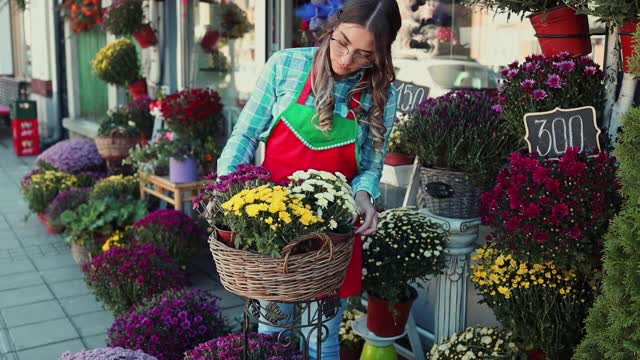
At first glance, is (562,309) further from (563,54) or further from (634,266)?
(563,54)

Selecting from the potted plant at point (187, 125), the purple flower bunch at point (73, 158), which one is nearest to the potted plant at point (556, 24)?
the potted plant at point (187, 125)

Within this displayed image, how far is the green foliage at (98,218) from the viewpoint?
531 centimetres

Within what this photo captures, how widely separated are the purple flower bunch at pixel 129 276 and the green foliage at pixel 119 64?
3.30 metres

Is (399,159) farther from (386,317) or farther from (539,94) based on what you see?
(539,94)

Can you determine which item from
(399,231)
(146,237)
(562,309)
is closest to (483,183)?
(399,231)

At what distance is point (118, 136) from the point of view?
6.59 metres

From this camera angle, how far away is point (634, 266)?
1.91 m

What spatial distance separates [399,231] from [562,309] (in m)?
0.79

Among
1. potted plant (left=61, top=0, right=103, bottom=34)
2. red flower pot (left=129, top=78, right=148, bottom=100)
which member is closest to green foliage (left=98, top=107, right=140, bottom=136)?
red flower pot (left=129, top=78, right=148, bottom=100)

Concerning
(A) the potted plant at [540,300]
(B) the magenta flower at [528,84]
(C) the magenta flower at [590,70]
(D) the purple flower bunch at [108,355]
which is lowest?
(D) the purple flower bunch at [108,355]

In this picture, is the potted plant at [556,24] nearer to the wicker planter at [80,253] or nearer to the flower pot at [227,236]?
the flower pot at [227,236]

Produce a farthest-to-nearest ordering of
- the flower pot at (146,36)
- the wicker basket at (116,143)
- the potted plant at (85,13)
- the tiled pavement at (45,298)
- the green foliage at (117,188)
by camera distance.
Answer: the potted plant at (85,13) < the flower pot at (146,36) < the wicker basket at (116,143) < the green foliage at (117,188) < the tiled pavement at (45,298)

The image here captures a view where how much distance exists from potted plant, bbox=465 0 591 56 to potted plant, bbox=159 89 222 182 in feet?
10.8

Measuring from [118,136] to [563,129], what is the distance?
5111 mm
